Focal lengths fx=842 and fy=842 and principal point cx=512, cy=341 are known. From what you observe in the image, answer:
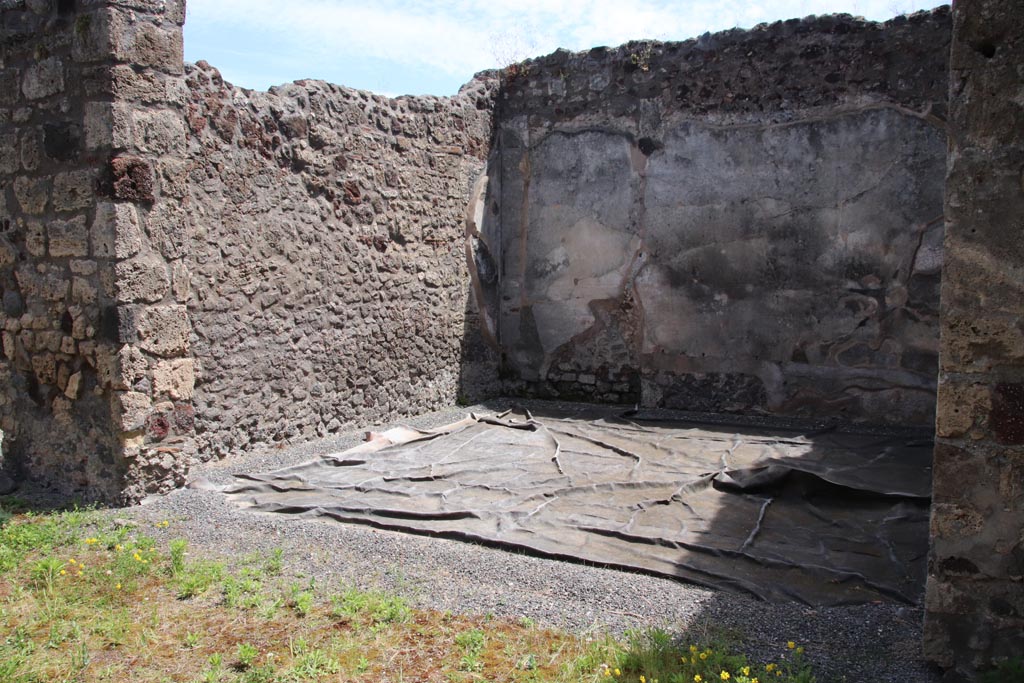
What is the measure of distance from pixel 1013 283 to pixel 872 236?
379 cm

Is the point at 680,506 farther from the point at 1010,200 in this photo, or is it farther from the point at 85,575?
the point at 85,575

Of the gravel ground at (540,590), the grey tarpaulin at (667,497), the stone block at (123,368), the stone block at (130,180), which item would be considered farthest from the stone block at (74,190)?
the grey tarpaulin at (667,497)

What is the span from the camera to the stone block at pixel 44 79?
4.24 meters

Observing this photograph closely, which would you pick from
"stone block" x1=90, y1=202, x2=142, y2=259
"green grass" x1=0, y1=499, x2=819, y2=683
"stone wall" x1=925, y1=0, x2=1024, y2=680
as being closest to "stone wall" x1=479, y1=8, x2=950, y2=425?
"stone block" x1=90, y1=202, x2=142, y2=259

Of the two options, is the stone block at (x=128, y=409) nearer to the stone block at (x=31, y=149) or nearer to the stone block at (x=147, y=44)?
the stone block at (x=31, y=149)

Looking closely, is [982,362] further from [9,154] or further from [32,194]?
[9,154]

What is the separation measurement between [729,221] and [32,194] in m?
4.59

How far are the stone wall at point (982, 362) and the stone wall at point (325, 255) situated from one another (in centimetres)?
369

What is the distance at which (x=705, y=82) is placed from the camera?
6.37 m

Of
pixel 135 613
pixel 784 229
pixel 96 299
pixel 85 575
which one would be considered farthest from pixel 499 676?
pixel 784 229

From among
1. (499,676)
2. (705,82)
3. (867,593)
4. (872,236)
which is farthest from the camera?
(705,82)

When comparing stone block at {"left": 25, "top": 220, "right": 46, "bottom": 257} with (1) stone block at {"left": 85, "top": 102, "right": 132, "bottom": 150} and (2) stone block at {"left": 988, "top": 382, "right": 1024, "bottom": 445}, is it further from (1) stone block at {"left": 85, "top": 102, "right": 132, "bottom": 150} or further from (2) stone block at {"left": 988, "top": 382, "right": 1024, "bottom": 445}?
(2) stone block at {"left": 988, "top": 382, "right": 1024, "bottom": 445}

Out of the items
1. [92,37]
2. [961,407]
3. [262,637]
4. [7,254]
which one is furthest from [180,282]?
[961,407]

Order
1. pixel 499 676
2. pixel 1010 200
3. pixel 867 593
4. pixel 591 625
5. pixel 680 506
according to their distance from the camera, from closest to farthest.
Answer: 1. pixel 1010 200
2. pixel 499 676
3. pixel 591 625
4. pixel 867 593
5. pixel 680 506
